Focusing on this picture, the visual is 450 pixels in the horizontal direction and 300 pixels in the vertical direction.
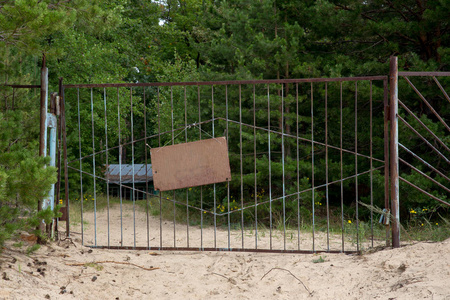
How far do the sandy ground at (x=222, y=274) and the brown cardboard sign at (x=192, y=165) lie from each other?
0.87 metres

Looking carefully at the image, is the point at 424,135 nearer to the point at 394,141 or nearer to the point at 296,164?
the point at 296,164

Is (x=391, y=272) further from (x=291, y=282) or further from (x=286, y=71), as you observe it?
(x=286, y=71)

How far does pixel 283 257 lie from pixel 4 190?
114 inches

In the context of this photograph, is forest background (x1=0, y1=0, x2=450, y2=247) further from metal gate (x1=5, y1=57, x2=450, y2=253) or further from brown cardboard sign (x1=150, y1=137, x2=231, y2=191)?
brown cardboard sign (x1=150, y1=137, x2=231, y2=191)

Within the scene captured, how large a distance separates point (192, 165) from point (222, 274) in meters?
1.23

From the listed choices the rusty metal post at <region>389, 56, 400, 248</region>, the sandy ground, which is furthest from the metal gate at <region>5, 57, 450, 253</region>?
the rusty metal post at <region>389, 56, 400, 248</region>

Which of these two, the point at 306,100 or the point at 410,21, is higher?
the point at 410,21

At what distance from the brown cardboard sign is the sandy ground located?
0.87 metres

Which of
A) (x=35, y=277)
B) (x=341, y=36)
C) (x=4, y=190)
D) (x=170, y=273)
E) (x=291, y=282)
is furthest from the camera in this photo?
(x=341, y=36)

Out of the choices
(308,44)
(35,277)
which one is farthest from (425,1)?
(35,277)

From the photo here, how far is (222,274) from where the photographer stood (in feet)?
15.1

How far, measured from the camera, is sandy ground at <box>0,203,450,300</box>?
12.6 feet

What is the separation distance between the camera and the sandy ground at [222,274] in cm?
384

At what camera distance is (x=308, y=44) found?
912cm
